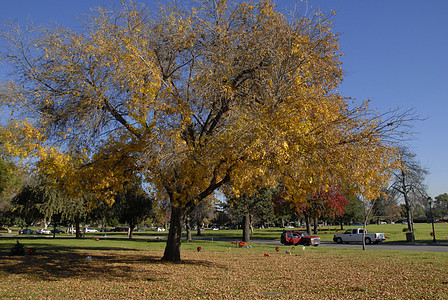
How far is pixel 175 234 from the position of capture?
51.4 ft

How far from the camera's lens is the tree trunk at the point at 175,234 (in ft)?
50.8

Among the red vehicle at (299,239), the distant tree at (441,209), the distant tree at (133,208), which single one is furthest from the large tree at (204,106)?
the distant tree at (441,209)

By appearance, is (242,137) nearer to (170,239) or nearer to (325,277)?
(325,277)

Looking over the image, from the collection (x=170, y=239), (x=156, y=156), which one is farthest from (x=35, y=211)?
(x=156, y=156)

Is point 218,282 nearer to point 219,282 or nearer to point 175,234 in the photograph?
point 219,282

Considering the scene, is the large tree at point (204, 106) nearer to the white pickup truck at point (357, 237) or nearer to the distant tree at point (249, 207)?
the distant tree at point (249, 207)

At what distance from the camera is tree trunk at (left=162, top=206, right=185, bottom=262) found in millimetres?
15469

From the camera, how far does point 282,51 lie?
11.1 m

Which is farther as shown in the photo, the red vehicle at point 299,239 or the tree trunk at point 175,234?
the red vehicle at point 299,239

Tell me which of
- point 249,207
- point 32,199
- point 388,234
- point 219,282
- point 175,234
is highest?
point 32,199

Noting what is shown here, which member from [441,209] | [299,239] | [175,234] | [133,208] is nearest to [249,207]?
[299,239]

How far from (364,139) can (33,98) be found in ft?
37.4

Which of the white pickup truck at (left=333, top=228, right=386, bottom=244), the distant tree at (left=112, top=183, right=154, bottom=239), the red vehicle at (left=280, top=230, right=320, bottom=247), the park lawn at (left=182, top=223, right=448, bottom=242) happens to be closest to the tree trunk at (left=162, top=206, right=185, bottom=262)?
the red vehicle at (left=280, top=230, right=320, bottom=247)

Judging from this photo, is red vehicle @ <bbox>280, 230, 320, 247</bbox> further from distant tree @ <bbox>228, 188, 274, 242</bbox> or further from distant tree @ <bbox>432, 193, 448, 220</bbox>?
distant tree @ <bbox>432, 193, 448, 220</bbox>
